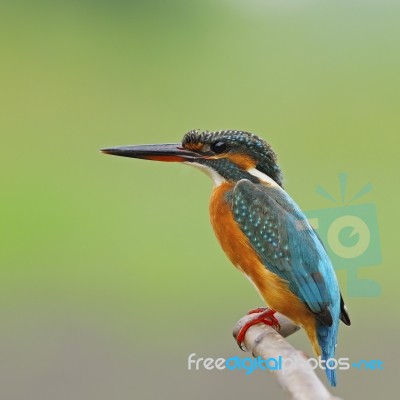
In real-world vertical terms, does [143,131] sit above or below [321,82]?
below

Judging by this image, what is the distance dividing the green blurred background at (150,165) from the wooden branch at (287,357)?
1270 millimetres

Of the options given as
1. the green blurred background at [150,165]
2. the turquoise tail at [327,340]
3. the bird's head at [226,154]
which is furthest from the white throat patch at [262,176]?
the green blurred background at [150,165]

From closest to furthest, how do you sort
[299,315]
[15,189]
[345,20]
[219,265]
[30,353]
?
[299,315], [30,353], [219,265], [15,189], [345,20]

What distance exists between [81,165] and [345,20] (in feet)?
4.81

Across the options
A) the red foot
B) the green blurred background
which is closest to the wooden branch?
the red foot

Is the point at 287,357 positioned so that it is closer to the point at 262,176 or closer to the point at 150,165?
the point at 262,176

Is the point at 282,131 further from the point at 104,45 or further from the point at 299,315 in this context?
the point at 299,315

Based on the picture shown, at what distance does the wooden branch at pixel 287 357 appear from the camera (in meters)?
0.69

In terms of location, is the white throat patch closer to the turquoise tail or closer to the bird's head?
the bird's head

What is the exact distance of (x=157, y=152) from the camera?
1.02 m

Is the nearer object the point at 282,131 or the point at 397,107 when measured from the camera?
the point at 282,131

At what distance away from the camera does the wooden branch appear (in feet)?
2.28

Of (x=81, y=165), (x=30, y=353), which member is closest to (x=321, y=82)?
(x=81, y=165)

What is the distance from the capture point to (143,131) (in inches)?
117
